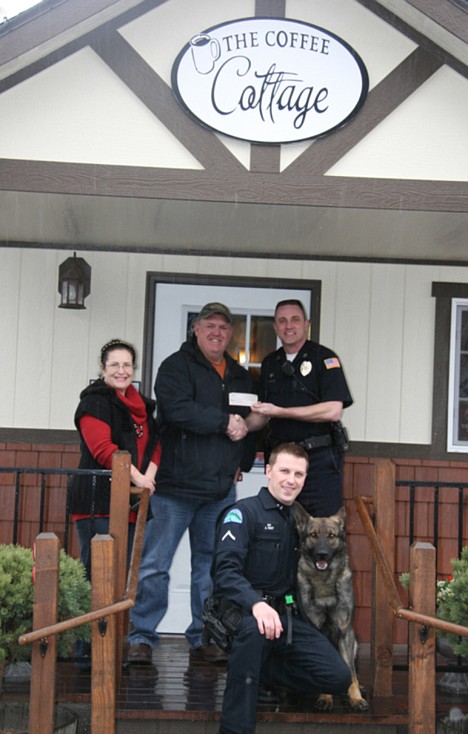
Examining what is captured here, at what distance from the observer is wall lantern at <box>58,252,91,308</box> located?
604 centimetres

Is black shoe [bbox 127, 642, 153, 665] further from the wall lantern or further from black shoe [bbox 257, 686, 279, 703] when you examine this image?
the wall lantern

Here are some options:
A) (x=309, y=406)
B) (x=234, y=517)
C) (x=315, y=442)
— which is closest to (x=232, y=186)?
(x=309, y=406)

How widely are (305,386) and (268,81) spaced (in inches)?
63.1

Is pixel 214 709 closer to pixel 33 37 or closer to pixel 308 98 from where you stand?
pixel 308 98

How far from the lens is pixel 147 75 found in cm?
467

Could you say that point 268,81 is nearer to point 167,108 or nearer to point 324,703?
point 167,108

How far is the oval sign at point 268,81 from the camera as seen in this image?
4648mm

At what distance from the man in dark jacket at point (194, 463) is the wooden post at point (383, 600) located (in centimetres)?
82

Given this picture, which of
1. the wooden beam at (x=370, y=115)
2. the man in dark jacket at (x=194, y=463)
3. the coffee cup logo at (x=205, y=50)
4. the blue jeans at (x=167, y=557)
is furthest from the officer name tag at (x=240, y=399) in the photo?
the coffee cup logo at (x=205, y=50)

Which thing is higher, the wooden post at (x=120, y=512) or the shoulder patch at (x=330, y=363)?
the shoulder patch at (x=330, y=363)

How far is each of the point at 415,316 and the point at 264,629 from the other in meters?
3.14

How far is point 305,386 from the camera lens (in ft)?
16.2

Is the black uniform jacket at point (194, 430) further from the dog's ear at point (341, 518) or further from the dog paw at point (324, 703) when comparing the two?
the dog paw at point (324, 703)

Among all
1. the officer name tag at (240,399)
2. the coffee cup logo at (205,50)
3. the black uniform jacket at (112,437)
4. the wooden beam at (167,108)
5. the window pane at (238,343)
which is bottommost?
the black uniform jacket at (112,437)
